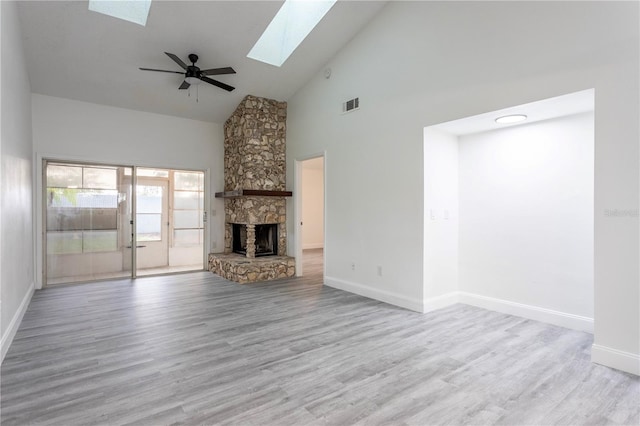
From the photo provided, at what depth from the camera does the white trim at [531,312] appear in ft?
11.6

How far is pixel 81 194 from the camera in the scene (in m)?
5.89

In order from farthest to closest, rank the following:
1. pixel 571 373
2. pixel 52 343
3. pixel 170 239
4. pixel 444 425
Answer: pixel 170 239
pixel 52 343
pixel 571 373
pixel 444 425

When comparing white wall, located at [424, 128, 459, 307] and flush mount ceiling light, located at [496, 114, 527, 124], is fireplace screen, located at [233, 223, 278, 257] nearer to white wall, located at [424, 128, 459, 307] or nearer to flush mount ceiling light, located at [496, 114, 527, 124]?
white wall, located at [424, 128, 459, 307]

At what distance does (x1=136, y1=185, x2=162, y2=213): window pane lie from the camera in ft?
23.1

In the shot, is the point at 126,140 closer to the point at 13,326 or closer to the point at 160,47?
the point at 160,47

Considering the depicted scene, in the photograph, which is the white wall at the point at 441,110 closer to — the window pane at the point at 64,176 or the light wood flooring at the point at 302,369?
the light wood flooring at the point at 302,369

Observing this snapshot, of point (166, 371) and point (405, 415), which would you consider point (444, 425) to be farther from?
point (166, 371)

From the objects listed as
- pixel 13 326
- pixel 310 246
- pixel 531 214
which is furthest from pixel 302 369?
pixel 310 246

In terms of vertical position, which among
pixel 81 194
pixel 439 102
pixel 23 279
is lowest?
pixel 23 279

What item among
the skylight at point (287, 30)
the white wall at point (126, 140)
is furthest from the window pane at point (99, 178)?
the skylight at point (287, 30)

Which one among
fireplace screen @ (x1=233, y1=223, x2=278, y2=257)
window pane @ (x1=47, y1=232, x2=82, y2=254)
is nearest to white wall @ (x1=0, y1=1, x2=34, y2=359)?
window pane @ (x1=47, y1=232, x2=82, y2=254)

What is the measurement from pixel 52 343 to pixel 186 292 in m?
2.03

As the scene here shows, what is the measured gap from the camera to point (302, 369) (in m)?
2.69

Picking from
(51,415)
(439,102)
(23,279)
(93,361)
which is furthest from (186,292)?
(439,102)
